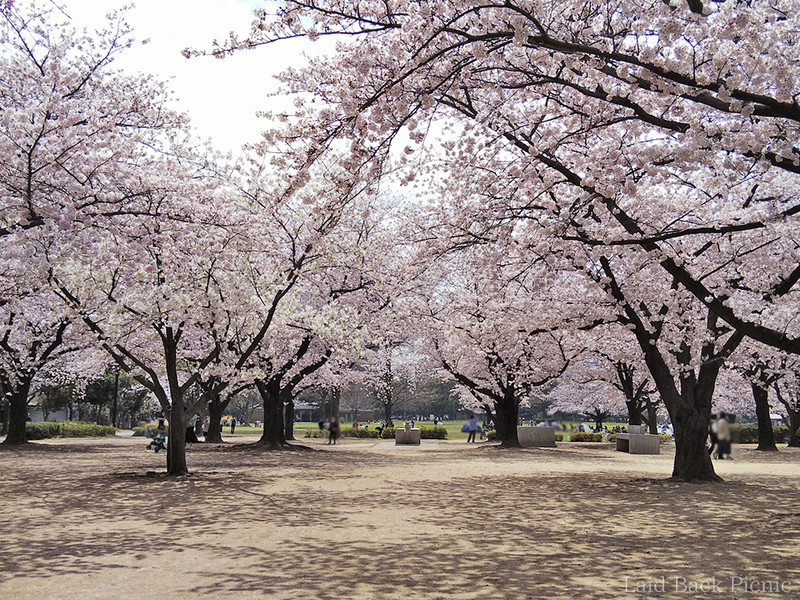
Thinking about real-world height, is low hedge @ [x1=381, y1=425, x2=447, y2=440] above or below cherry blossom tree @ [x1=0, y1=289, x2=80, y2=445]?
below

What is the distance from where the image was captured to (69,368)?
99.6 ft

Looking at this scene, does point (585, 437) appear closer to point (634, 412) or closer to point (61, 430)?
point (634, 412)

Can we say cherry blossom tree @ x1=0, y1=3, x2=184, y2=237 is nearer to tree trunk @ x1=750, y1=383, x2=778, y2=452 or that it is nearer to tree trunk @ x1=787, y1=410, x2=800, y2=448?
tree trunk @ x1=750, y1=383, x2=778, y2=452

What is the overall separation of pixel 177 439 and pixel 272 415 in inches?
466

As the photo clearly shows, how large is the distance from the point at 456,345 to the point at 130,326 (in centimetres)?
1395

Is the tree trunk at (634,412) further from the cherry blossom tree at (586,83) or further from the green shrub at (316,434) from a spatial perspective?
the cherry blossom tree at (586,83)

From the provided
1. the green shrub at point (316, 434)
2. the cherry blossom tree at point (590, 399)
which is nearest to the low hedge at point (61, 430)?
the green shrub at point (316, 434)

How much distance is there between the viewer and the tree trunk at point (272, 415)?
2506 cm

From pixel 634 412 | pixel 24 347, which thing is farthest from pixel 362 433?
pixel 24 347

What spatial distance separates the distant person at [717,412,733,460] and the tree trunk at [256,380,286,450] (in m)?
22.6

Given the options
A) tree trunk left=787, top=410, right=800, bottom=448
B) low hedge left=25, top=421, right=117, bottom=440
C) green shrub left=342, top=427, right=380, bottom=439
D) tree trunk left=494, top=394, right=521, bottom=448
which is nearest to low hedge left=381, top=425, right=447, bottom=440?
green shrub left=342, top=427, right=380, bottom=439

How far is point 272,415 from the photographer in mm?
25703

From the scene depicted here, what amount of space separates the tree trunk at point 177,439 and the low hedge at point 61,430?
24.1 m

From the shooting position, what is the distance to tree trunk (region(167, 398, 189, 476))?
1374cm
